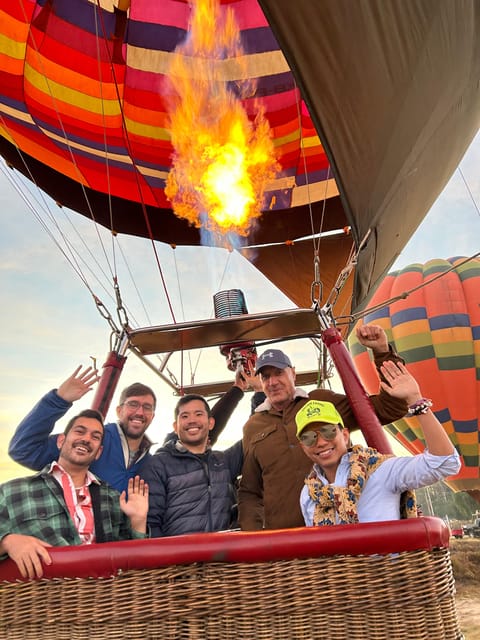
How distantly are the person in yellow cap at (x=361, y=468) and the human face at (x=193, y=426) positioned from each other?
49cm

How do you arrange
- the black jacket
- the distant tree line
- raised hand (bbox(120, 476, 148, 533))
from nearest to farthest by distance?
raised hand (bbox(120, 476, 148, 533)) < the black jacket < the distant tree line

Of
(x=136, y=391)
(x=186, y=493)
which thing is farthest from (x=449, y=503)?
(x=186, y=493)

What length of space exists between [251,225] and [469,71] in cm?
266

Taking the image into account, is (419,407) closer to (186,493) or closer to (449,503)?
(186,493)

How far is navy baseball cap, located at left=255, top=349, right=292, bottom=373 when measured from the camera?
235 cm

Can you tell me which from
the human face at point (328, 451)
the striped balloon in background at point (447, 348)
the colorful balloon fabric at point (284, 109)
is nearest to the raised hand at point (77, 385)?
the human face at point (328, 451)

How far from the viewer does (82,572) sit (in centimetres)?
124

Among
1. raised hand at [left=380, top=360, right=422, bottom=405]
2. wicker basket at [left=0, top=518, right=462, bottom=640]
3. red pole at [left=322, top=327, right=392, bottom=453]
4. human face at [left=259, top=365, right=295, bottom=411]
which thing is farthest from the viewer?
human face at [left=259, top=365, right=295, bottom=411]

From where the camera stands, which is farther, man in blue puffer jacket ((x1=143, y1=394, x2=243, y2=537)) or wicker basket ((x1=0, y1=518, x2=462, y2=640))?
man in blue puffer jacket ((x1=143, y1=394, x2=243, y2=537))

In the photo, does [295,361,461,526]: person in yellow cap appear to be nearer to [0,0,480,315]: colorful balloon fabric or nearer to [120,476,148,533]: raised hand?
[120,476,148,533]: raised hand

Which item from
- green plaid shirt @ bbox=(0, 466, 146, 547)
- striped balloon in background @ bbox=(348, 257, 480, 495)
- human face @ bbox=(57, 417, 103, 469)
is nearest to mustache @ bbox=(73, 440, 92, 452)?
human face @ bbox=(57, 417, 103, 469)

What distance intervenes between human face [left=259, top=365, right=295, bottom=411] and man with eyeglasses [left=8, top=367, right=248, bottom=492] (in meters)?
0.49

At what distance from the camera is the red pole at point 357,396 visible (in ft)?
6.52

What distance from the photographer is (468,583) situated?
459 inches
